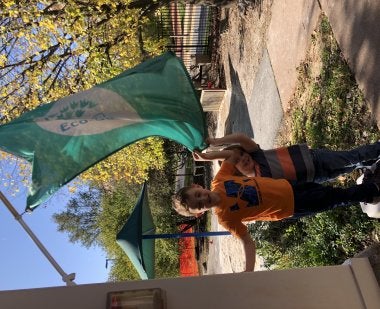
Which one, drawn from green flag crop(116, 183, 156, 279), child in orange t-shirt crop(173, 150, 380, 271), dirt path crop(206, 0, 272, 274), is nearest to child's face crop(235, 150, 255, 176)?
child in orange t-shirt crop(173, 150, 380, 271)

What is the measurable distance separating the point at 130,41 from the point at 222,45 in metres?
4.60

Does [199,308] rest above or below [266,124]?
below

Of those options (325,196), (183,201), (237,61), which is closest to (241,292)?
(183,201)

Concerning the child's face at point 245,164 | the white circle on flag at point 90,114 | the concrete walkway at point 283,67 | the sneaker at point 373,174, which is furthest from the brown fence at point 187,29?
the sneaker at point 373,174

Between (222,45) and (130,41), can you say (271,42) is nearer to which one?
(130,41)

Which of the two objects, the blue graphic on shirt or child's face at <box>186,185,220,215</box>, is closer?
child's face at <box>186,185,220,215</box>

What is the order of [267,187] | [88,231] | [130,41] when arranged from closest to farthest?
[267,187] < [130,41] < [88,231]

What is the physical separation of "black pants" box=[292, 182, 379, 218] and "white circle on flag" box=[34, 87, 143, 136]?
1.87 m

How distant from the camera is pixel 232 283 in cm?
393

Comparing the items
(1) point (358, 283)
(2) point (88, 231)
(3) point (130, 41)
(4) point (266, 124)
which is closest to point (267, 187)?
(1) point (358, 283)

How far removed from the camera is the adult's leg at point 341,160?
4.75m

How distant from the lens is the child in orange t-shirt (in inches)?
169

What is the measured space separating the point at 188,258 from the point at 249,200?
1818cm

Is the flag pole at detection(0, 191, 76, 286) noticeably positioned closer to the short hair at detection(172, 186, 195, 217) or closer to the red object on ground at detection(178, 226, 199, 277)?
the short hair at detection(172, 186, 195, 217)
